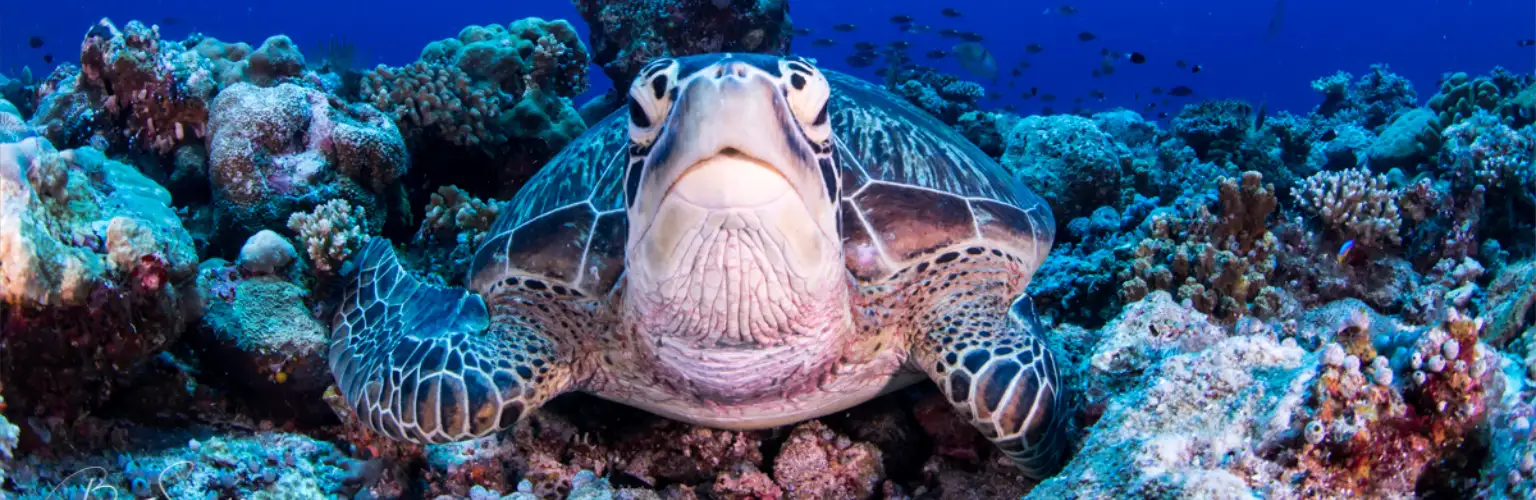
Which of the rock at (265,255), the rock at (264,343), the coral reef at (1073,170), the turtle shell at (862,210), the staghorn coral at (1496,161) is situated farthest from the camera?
the coral reef at (1073,170)

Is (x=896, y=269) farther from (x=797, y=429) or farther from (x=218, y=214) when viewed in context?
(x=218, y=214)

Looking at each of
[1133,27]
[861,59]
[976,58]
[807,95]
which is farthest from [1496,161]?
[1133,27]

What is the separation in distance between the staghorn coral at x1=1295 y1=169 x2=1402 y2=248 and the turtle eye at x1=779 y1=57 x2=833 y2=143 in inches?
115

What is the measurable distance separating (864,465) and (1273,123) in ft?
25.3

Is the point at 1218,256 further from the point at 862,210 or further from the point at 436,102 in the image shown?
the point at 436,102

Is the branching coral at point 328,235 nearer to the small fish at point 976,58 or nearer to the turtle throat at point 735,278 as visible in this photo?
the turtle throat at point 735,278

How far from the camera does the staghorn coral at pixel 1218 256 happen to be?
10.3 ft

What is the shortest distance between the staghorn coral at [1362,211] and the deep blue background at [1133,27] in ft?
249

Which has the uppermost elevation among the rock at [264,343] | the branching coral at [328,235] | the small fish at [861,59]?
the small fish at [861,59]

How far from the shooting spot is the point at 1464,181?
3547 mm

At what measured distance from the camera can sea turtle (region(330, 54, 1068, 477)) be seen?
5.20 ft

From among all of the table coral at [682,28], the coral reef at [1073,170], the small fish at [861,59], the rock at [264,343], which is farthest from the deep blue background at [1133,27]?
the rock at [264,343]

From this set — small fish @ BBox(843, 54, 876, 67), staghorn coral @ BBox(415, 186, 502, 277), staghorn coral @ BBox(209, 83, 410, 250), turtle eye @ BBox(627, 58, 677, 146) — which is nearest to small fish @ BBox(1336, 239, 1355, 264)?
turtle eye @ BBox(627, 58, 677, 146)

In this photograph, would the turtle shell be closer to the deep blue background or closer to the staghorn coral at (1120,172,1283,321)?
the staghorn coral at (1120,172,1283,321)
